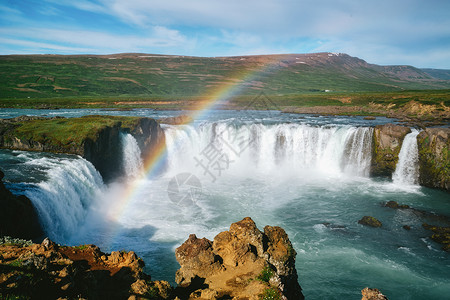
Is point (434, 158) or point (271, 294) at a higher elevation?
point (434, 158)

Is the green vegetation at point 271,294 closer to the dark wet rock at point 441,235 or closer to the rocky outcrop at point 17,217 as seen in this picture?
the rocky outcrop at point 17,217

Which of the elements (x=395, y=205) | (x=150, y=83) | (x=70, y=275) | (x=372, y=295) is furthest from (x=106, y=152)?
(x=150, y=83)

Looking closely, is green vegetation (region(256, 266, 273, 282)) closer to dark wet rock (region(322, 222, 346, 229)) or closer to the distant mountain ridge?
dark wet rock (region(322, 222, 346, 229))

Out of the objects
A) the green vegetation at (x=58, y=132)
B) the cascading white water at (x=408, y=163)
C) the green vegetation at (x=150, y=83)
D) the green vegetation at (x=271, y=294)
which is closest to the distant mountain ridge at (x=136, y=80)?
the green vegetation at (x=150, y=83)

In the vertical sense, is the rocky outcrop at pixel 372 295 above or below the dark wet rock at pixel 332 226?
above

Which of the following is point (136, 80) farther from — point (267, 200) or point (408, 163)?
point (408, 163)
